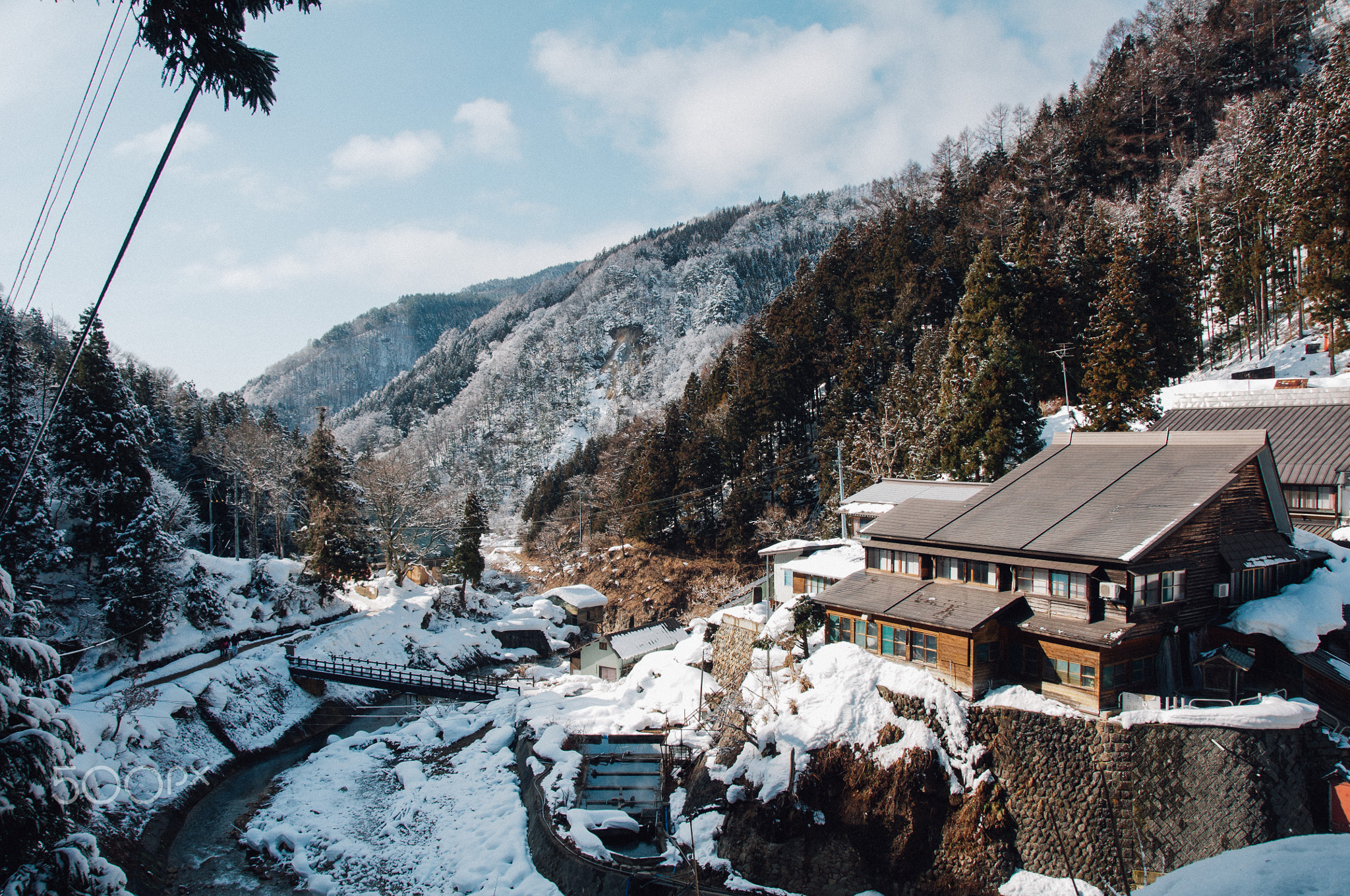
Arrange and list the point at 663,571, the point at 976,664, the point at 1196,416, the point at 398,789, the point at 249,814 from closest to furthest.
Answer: the point at 976,664 < the point at 249,814 < the point at 398,789 < the point at 1196,416 < the point at 663,571

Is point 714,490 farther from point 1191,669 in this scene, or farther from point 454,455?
point 454,455

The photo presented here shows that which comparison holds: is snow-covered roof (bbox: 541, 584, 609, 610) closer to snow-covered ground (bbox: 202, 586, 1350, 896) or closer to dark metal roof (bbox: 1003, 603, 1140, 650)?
snow-covered ground (bbox: 202, 586, 1350, 896)

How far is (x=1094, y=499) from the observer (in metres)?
16.0

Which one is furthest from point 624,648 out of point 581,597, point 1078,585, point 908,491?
point 1078,585

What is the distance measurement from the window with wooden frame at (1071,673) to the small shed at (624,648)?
1773 cm

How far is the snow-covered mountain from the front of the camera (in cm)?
10962

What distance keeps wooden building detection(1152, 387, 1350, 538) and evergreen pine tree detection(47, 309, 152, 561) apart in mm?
43394

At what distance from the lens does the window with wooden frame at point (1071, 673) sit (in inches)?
530

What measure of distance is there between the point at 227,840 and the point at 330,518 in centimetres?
2022

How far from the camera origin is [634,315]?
143625mm

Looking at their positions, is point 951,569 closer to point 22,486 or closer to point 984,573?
point 984,573

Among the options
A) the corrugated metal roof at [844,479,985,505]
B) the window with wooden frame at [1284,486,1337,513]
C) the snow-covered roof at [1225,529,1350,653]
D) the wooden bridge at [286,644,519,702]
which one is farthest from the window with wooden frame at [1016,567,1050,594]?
the wooden bridge at [286,644,519,702]

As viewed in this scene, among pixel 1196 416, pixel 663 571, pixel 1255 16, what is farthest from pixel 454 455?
pixel 1255 16

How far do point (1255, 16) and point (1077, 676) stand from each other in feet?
223
